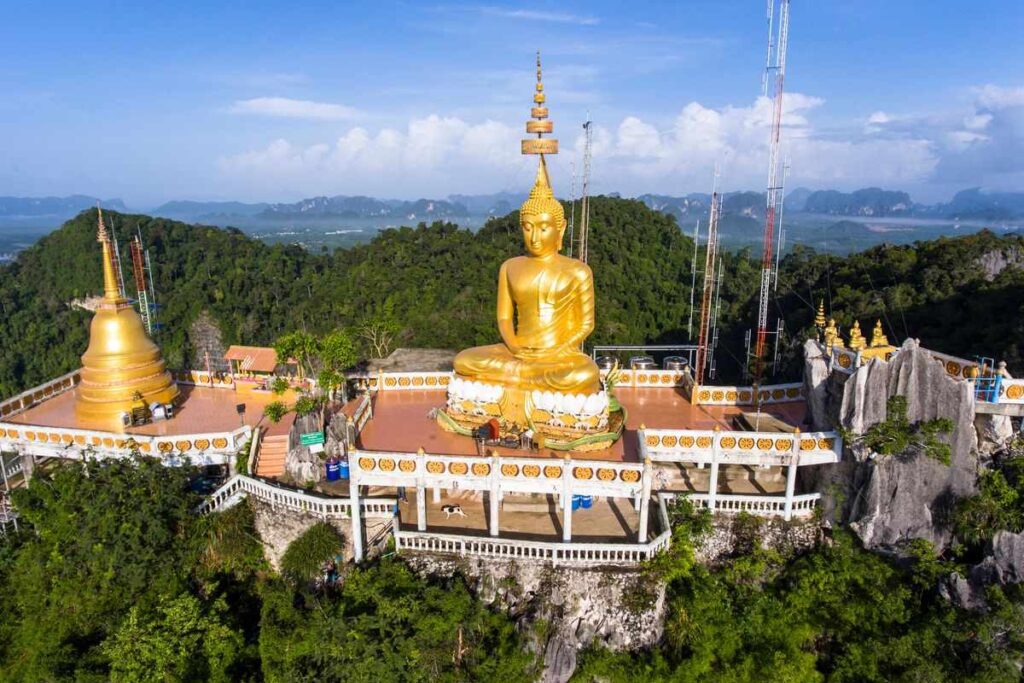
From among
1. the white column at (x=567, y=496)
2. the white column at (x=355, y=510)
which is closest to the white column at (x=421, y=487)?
the white column at (x=355, y=510)

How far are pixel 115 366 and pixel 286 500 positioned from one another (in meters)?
7.55

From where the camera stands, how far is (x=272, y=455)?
1609 cm

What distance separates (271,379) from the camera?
2088 cm

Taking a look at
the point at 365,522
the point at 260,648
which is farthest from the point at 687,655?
the point at 260,648

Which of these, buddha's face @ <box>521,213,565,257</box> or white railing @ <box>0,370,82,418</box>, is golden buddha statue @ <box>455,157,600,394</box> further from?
white railing @ <box>0,370,82,418</box>

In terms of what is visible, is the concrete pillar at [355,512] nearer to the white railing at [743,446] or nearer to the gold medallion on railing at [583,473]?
the gold medallion on railing at [583,473]

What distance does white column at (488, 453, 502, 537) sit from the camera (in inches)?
517

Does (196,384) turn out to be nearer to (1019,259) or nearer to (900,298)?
(900,298)

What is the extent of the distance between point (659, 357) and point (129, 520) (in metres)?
32.8

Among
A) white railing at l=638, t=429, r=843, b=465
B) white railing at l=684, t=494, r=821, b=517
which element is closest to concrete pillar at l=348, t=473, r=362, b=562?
white railing at l=638, t=429, r=843, b=465

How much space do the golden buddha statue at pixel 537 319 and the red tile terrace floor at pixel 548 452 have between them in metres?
1.31

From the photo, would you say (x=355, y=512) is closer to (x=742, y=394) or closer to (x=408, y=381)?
(x=408, y=381)

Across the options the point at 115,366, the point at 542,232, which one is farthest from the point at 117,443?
the point at 542,232

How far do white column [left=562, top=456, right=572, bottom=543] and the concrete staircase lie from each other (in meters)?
7.27
